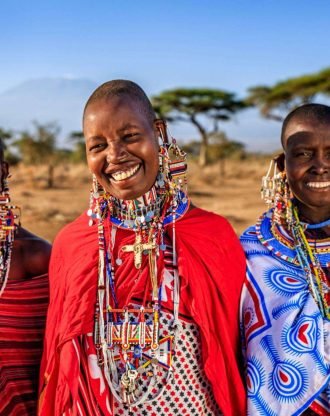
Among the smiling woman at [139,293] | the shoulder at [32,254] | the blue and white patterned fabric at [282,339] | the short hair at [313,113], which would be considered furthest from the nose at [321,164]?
the shoulder at [32,254]

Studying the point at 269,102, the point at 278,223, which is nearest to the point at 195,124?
the point at 269,102

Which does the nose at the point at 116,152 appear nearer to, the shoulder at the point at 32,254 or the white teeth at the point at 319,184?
the shoulder at the point at 32,254

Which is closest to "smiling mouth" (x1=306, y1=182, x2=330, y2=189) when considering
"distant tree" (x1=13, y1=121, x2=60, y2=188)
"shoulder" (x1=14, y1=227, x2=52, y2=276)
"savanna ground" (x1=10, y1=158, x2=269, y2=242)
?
"shoulder" (x1=14, y1=227, x2=52, y2=276)

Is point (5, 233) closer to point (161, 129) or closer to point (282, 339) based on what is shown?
point (161, 129)

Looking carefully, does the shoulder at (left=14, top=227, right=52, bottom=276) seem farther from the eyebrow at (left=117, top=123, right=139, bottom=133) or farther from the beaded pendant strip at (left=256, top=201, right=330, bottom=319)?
the beaded pendant strip at (left=256, top=201, right=330, bottom=319)

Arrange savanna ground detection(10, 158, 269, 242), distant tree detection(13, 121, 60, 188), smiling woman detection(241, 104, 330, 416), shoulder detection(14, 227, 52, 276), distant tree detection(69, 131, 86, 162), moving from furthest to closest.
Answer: distant tree detection(69, 131, 86, 162)
distant tree detection(13, 121, 60, 188)
savanna ground detection(10, 158, 269, 242)
shoulder detection(14, 227, 52, 276)
smiling woman detection(241, 104, 330, 416)

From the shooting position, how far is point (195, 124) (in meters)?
31.0

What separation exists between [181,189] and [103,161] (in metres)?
0.37

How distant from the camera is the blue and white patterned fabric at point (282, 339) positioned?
83.0 inches

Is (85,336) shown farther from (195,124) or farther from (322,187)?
(195,124)

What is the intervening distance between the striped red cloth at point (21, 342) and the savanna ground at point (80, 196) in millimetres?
6657

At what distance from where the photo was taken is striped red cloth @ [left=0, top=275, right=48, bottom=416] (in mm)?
2404

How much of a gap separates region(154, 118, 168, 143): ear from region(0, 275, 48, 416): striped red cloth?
34.3 inches

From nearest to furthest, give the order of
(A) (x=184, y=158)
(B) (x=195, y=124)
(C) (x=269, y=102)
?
(A) (x=184, y=158) → (C) (x=269, y=102) → (B) (x=195, y=124)
